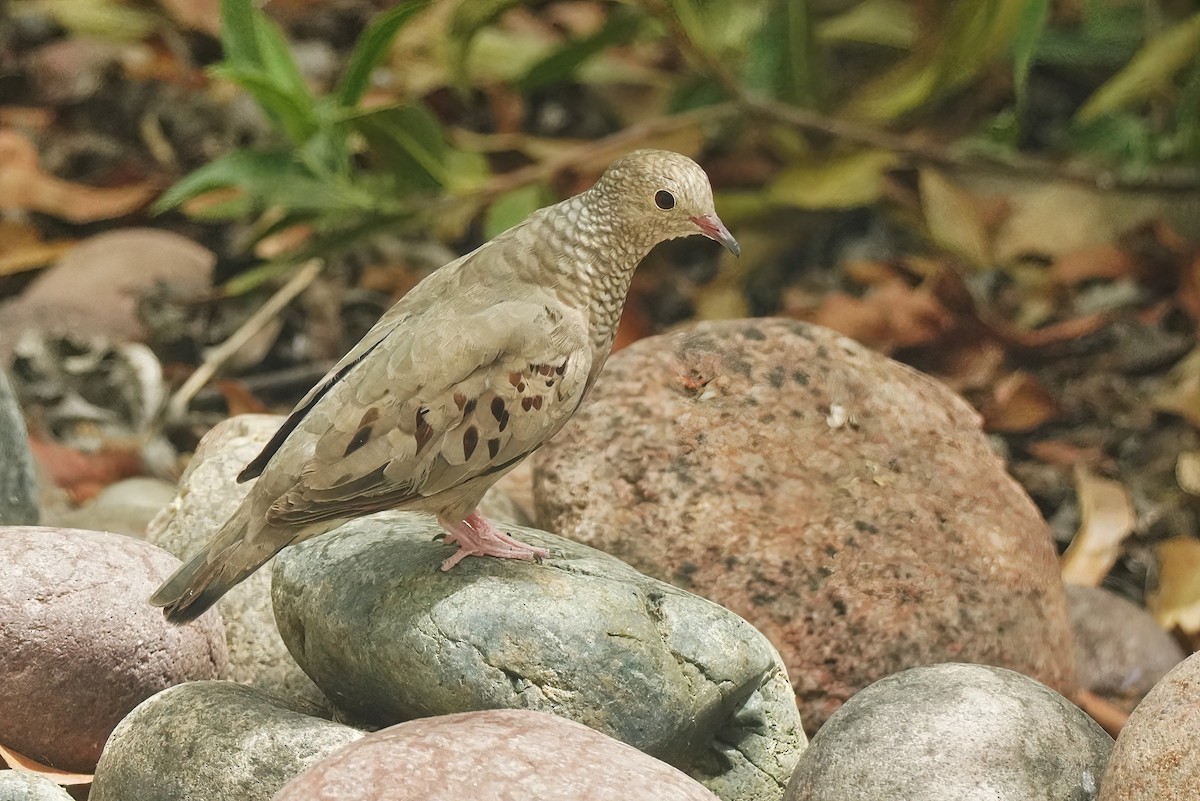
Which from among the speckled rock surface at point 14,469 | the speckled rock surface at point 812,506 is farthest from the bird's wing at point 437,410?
the speckled rock surface at point 14,469

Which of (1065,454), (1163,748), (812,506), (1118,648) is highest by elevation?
(1163,748)

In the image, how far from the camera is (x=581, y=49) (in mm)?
5859

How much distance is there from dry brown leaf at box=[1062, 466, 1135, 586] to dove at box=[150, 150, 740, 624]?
2140 mm

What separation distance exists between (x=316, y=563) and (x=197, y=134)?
4.05 meters

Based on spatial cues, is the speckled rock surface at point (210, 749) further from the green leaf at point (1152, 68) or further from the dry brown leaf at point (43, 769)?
the green leaf at point (1152, 68)

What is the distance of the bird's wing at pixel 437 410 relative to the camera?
3.04 metres

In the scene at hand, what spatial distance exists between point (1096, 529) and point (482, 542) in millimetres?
2402

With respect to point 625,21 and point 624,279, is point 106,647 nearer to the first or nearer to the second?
point 624,279

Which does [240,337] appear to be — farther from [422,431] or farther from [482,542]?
[422,431]

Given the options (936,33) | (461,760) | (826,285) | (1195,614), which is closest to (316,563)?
(461,760)

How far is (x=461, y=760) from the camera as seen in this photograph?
2.57 m

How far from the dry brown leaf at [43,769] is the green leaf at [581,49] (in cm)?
Answer: 345

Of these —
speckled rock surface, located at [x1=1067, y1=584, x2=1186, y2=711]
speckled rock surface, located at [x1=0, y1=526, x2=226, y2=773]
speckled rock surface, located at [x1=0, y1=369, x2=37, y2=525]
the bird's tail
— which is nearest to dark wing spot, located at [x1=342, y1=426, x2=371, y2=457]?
the bird's tail

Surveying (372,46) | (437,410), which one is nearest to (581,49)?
(372,46)
